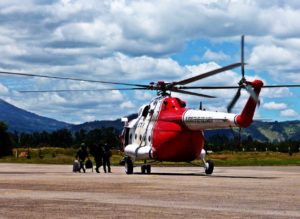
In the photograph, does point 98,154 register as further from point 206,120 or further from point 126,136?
point 206,120

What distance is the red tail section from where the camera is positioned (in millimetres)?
32812

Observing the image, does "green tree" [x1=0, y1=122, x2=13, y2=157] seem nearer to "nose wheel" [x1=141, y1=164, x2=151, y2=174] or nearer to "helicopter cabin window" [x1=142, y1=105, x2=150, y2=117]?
"helicopter cabin window" [x1=142, y1=105, x2=150, y2=117]

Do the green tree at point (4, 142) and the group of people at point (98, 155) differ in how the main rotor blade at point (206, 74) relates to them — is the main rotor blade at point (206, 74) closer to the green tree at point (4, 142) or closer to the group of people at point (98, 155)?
the group of people at point (98, 155)

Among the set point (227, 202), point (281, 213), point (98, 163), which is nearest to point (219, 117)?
point (98, 163)

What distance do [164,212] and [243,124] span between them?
1809cm

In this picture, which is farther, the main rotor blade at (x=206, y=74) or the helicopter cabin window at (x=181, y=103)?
the helicopter cabin window at (x=181, y=103)

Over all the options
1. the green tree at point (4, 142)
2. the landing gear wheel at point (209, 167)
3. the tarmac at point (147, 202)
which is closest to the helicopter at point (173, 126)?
the landing gear wheel at point (209, 167)

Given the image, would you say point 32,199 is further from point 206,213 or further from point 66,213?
point 206,213

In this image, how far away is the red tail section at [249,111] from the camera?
32.8 meters

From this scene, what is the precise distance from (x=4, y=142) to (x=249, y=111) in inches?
4172

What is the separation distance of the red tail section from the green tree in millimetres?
103539

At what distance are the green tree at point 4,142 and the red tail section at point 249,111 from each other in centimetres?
10354

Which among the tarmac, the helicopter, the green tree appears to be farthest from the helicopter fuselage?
the green tree

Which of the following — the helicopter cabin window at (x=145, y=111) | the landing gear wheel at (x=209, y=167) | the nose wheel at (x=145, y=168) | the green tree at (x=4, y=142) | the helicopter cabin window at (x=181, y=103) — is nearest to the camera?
the landing gear wheel at (x=209, y=167)
